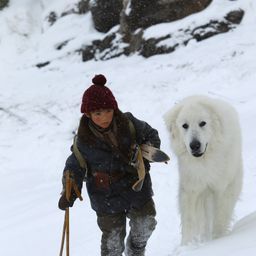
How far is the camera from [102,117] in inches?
120

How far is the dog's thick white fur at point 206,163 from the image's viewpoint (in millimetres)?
3850

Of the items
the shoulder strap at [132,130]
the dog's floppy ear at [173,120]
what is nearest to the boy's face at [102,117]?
the shoulder strap at [132,130]

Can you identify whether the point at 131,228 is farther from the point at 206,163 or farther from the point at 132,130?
the point at 206,163

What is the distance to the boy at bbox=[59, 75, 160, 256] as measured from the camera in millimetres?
3072

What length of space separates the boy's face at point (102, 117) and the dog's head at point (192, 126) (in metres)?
0.89

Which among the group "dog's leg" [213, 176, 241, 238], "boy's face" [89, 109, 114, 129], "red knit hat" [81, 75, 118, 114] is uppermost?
"red knit hat" [81, 75, 118, 114]

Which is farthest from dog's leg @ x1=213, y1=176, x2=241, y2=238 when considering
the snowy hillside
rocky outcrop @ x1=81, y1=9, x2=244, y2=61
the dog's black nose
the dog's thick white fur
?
rocky outcrop @ x1=81, y1=9, x2=244, y2=61

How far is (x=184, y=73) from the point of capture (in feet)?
38.8

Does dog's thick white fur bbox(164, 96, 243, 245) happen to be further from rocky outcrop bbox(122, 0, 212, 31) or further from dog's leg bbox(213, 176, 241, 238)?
rocky outcrop bbox(122, 0, 212, 31)

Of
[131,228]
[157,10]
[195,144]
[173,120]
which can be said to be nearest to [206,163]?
[195,144]

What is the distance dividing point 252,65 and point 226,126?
283 inches

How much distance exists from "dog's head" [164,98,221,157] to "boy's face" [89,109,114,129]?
0.89m

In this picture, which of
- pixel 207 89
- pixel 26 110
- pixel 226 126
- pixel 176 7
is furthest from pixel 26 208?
pixel 176 7

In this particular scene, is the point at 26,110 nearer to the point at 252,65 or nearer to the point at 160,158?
the point at 252,65
